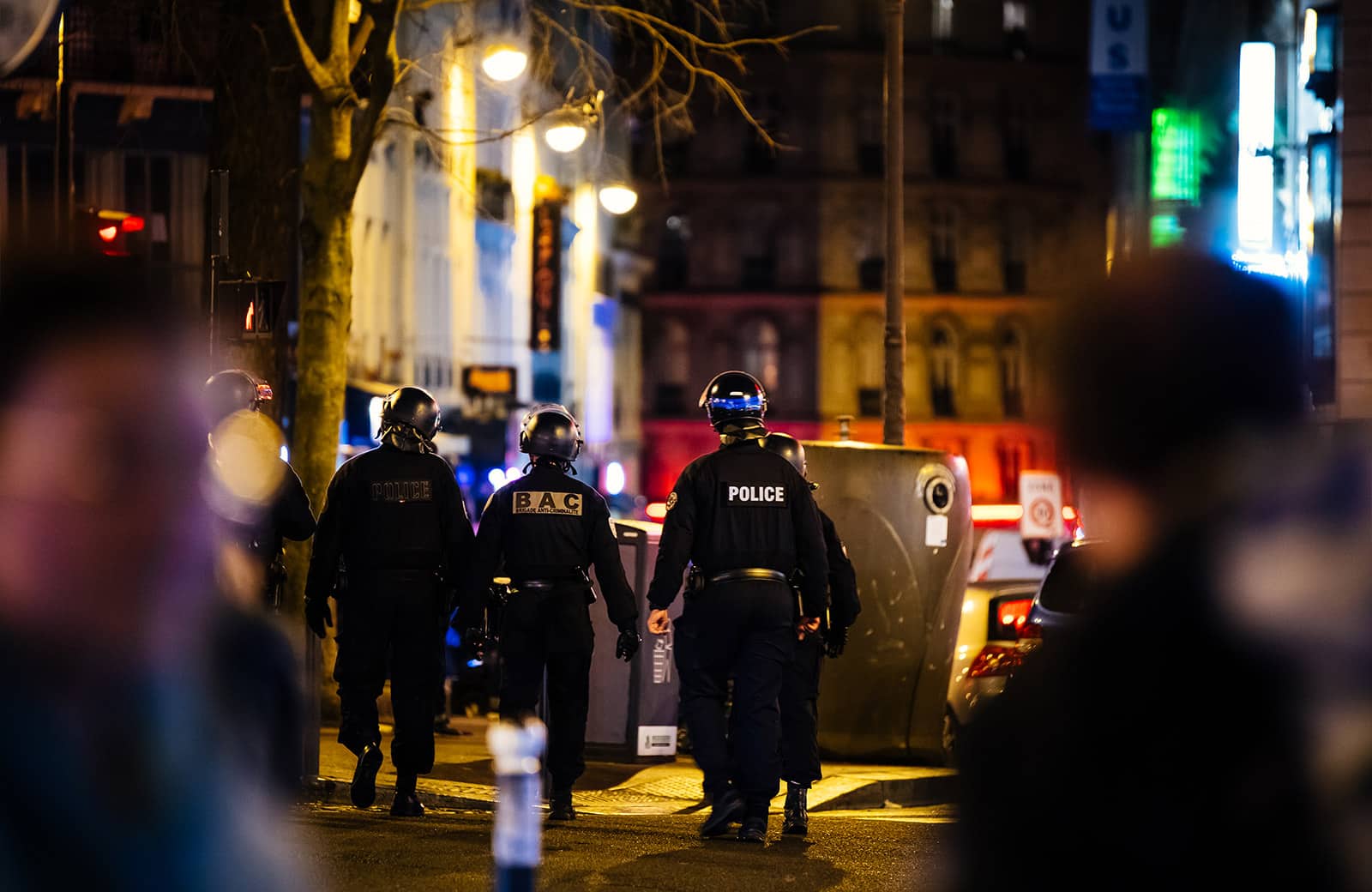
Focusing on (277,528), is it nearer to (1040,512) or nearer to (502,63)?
(502,63)

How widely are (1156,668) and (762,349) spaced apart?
68891 mm

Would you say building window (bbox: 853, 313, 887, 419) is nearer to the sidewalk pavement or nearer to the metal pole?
the metal pole

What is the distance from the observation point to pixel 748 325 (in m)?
71.6

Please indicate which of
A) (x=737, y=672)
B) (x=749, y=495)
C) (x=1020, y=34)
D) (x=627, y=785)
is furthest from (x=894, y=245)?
(x=1020, y=34)

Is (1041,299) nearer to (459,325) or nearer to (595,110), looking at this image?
(595,110)

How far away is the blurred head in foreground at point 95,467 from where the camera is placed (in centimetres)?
240

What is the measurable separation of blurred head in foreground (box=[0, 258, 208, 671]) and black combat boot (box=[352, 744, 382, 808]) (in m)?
8.36

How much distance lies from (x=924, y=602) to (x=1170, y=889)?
1281 centimetres

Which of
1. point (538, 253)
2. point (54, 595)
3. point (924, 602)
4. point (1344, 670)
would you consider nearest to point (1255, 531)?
point (1344, 670)

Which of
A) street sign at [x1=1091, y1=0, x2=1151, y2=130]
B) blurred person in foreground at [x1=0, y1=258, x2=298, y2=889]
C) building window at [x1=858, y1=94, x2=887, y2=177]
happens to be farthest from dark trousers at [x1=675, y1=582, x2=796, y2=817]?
building window at [x1=858, y1=94, x2=887, y2=177]

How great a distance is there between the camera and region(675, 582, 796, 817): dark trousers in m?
10.1

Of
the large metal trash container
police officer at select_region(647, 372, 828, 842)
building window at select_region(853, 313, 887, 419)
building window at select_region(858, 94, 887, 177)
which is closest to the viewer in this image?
police officer at select_region(647, 372, 828, 842)

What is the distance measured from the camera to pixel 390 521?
1095 centimetres

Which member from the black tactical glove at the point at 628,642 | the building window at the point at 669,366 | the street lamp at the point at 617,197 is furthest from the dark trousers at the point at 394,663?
the building window at the point at 669,366
